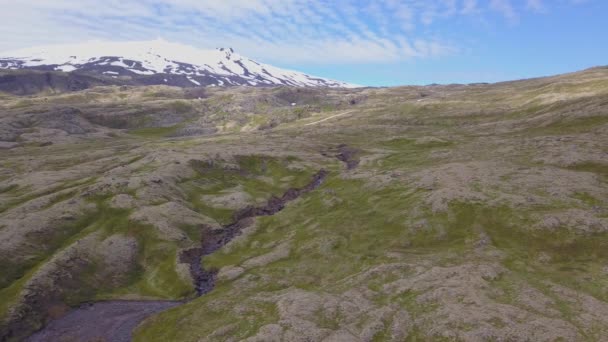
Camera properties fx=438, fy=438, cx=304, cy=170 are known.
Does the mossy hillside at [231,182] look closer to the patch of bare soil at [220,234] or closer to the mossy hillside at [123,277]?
the patch of bare soil at [220,234]

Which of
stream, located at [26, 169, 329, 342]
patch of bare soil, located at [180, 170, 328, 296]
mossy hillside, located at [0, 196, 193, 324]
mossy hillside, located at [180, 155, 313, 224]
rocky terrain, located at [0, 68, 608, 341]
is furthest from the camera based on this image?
mossy hillside, located at [180, 155, 313, 224]

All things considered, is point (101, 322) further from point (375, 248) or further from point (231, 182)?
point (231, 182)

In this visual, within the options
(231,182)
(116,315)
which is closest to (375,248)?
(116,315)

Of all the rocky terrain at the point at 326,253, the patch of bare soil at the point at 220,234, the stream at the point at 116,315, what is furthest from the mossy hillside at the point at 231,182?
the stream at the point at 116,315

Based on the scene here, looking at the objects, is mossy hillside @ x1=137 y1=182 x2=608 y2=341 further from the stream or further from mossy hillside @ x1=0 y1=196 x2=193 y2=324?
mossy hillside @ x1=0 y1=196 x2=193 y2=324

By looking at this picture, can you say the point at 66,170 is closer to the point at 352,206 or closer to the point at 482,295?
the point at 352,206

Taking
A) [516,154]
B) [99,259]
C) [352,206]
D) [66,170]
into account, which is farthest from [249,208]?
[516,154]

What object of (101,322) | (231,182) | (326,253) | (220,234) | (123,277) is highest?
(326,253)

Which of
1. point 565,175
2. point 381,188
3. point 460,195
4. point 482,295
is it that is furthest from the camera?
point 381,188

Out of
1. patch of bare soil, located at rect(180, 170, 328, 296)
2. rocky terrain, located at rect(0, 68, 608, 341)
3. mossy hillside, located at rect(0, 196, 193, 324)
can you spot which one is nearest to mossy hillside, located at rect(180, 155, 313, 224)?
rocky terrain, located at rect(0, 68, 608, 341)
